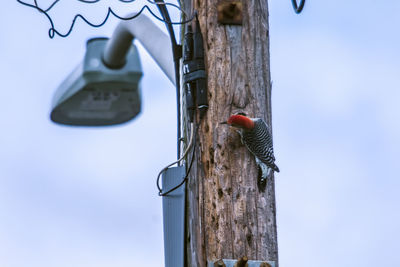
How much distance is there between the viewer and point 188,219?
4.67 meters

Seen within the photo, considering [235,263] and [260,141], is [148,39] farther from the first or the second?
[235,263]

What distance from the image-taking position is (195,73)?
457cm

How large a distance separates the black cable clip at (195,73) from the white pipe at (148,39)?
0.44 metres

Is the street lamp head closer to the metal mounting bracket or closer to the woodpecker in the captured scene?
the woodpecker

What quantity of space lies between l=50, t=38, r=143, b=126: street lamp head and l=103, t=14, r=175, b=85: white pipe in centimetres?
22

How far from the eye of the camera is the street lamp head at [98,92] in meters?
6.28

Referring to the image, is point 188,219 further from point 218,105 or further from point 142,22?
point 142,22

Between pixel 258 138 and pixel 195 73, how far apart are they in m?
0.50

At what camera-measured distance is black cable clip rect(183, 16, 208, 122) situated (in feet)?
14.8

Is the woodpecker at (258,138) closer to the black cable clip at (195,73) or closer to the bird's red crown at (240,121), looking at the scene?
the bird's red crown at (240,121)

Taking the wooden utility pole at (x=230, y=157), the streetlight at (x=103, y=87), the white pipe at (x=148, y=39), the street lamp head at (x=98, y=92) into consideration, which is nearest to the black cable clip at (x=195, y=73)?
the wooden utility pole at (x=230, y=157)

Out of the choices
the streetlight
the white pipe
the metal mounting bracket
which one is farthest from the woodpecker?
the streetlight

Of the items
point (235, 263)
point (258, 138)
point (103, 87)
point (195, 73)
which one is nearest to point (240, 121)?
point (258, 138)

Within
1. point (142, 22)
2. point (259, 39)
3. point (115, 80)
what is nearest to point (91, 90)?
point (115, 80)
